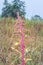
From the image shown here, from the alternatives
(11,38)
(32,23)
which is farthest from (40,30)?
(11,38)

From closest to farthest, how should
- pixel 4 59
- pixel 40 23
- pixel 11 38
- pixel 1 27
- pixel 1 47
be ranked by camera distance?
pixel 4 59, pixel 1 47, pixel 11 38, pixel 1 27, pixel 40 23

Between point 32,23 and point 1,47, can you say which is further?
point 32,23

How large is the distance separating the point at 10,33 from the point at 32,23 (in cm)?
114

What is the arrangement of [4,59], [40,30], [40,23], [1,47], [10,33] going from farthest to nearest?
[40,23] < [40,30] < [10,33] < [1,47] < [4,59]

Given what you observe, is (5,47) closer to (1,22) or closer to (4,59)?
(4,59)

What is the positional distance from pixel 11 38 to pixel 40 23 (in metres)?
1.86

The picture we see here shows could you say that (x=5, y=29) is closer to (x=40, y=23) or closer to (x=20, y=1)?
(x=40, y=23)

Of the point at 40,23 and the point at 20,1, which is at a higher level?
the point at 20,1

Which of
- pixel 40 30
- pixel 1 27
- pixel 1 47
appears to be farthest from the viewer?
pixel 40 30

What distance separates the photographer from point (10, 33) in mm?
5324

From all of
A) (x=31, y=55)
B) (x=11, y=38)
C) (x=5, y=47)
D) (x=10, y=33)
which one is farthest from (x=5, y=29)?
(x=31, y=55)

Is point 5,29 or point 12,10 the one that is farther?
point 12,10

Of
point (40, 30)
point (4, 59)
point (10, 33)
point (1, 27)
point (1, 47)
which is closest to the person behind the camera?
point (4, 59)

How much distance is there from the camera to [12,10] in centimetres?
739
